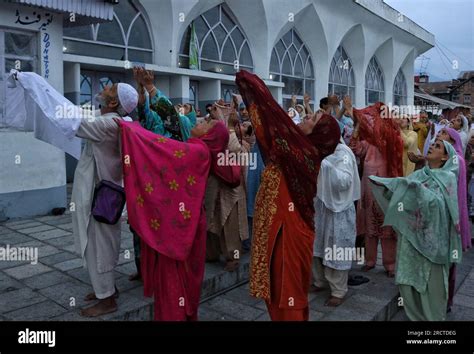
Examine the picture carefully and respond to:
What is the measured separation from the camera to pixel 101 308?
9.66 ft

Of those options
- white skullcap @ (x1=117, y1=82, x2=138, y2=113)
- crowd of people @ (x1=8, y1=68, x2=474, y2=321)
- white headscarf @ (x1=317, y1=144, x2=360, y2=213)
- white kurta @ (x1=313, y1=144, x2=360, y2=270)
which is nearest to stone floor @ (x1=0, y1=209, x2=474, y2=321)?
crowd of people @ (x1=8, y1=68, x2=474, y2=321)

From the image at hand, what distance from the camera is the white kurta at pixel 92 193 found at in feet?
9.29

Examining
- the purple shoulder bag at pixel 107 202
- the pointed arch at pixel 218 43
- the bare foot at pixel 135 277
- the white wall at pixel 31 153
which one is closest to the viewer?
the purple shoulder bag at pixel 107 202

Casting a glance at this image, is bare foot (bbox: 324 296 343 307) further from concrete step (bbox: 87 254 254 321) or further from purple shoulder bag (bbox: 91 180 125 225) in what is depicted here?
purple shoulder bag (bbox: 91 180 125 225)

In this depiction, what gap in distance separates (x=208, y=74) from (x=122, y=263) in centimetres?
713

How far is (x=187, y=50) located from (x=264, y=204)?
861 cm

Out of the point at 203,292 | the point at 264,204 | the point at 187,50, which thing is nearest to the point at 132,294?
the point at 203,292

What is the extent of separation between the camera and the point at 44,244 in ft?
15.0

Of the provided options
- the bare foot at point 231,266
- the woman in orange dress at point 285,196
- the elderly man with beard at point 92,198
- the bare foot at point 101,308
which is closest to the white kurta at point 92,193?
the elderly man with beard at point 92,198

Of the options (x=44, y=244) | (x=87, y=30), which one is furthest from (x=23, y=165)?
(x=87, y=30)

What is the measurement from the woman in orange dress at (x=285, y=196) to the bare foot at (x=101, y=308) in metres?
1.10

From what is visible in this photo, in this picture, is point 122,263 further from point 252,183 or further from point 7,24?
point 7,24

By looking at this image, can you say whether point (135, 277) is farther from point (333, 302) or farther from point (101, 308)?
point (333, 302)

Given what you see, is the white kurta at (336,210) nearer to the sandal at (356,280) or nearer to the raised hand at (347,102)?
the sandal at (356,280)
